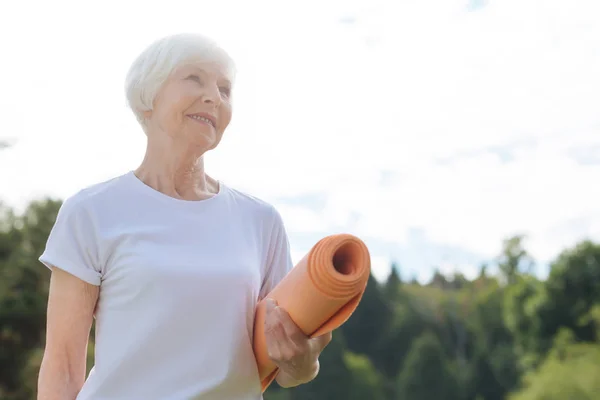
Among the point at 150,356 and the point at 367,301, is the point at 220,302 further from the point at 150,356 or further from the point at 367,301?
the point at 367,301

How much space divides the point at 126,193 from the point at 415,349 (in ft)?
168

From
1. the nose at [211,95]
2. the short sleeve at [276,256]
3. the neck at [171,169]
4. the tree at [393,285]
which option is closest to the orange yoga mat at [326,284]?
the short sleeve at [276,256]

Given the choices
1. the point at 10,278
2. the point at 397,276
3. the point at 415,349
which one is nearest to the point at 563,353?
the point at 415,349

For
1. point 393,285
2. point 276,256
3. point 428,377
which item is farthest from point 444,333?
point 276,256

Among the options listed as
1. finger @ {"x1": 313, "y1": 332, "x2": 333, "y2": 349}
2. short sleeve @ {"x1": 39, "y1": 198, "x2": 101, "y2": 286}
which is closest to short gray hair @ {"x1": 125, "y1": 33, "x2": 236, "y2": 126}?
short sleeve @ {"x1": 39, "y1": 198, "x2": 101, "y2": 286}

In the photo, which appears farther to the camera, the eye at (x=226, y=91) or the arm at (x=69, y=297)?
the eye at (x=226, y=91)

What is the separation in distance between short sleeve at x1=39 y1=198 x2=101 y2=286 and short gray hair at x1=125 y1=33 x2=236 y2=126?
376mm

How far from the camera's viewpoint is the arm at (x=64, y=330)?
8.09 feet

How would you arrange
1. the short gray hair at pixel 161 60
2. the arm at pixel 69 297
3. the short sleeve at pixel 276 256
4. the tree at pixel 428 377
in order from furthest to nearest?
1. the tree at pixel 428 377
2. the short sleeve at pixel 276 256
3. the short gray hair at pixel 161 60
4. the arm at pixel 69 297

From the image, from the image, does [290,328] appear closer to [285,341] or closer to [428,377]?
[285,341]

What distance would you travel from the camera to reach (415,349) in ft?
172

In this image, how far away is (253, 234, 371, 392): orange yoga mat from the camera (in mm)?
2250

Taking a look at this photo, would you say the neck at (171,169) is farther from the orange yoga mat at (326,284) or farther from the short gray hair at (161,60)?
the orange yoga mat at (326,284)

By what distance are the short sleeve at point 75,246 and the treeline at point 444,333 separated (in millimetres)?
17607
